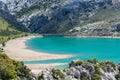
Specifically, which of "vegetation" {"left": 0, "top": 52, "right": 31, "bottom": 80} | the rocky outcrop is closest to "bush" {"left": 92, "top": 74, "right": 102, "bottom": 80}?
the rocky outcrop

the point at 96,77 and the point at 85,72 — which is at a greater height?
the point at 85,72

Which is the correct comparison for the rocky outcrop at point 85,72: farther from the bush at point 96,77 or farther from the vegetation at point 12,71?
the vegetation at point 12,71

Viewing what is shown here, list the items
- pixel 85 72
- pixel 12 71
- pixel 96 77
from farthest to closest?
pixel 85 72, pixel 96 77, pixel 12 71

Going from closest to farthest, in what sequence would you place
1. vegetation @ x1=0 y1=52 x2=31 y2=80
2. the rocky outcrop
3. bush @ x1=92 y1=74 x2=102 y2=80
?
vegetation @ x1=0 y1=52 x2=31 y2=80
the rocky outcrop
bush @ x1=92 y1=74 x2=102 y2=80

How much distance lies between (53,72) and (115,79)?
50.0ft

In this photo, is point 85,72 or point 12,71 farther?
point 85,72

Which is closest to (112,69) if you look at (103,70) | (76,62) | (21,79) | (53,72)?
(103,70)

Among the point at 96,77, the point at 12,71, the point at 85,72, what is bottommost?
the point at 96,77

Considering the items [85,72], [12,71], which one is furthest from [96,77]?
[12,71]

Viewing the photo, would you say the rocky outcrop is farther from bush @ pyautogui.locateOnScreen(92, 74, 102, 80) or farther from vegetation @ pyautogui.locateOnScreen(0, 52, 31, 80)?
vegetation @ pyautogui.locateOnScreen(0, 52, 31, 80)

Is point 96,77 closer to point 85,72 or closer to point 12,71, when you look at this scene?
point 85,72

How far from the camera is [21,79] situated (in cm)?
6631

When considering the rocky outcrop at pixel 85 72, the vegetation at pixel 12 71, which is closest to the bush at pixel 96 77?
the rocky outcrop at pixel 85 72

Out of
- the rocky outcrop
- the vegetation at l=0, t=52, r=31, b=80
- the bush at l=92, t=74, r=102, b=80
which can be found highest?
the vegetation at l=0, t=52, r=31, b=80
